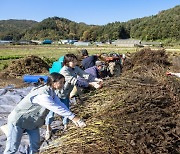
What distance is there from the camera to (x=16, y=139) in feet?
15.4

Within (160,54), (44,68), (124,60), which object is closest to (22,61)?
(44,68)

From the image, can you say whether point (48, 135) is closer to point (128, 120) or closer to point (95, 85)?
point (95, 85)

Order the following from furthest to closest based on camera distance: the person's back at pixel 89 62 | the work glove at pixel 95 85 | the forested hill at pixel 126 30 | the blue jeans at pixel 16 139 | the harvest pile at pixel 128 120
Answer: the forested hill at pixel 126 30, the person's back at pixel 89 62, the work glove at pixel 95 85, the blue jeans at pixel 16 139, the harvest pile at pixel 128 120

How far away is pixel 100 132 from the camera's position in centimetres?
436

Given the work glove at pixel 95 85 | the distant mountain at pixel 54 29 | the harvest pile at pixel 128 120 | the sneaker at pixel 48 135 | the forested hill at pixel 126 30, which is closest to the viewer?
the harvest pile at pixel 128 120

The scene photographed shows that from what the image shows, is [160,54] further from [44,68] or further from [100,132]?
[100,132]

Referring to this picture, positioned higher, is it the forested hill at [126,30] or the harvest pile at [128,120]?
the harvest pile at [128,120]

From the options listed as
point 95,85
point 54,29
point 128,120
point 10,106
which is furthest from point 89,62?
point 54,29

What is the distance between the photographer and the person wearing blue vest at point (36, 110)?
14.0ft

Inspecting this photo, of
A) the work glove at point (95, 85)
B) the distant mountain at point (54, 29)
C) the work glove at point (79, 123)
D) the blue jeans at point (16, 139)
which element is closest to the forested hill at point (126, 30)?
the distant mountain at point (54, 29)

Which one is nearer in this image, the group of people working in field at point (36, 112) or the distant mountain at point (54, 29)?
the group of people working in field at point (36, 112)

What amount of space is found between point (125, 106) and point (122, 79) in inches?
45.4

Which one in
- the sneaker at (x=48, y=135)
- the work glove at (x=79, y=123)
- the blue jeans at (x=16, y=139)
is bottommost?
the sneaker at (x=48, y=135)

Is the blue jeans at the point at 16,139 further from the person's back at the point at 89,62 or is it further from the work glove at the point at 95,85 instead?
the person's back at the point at 89,62
